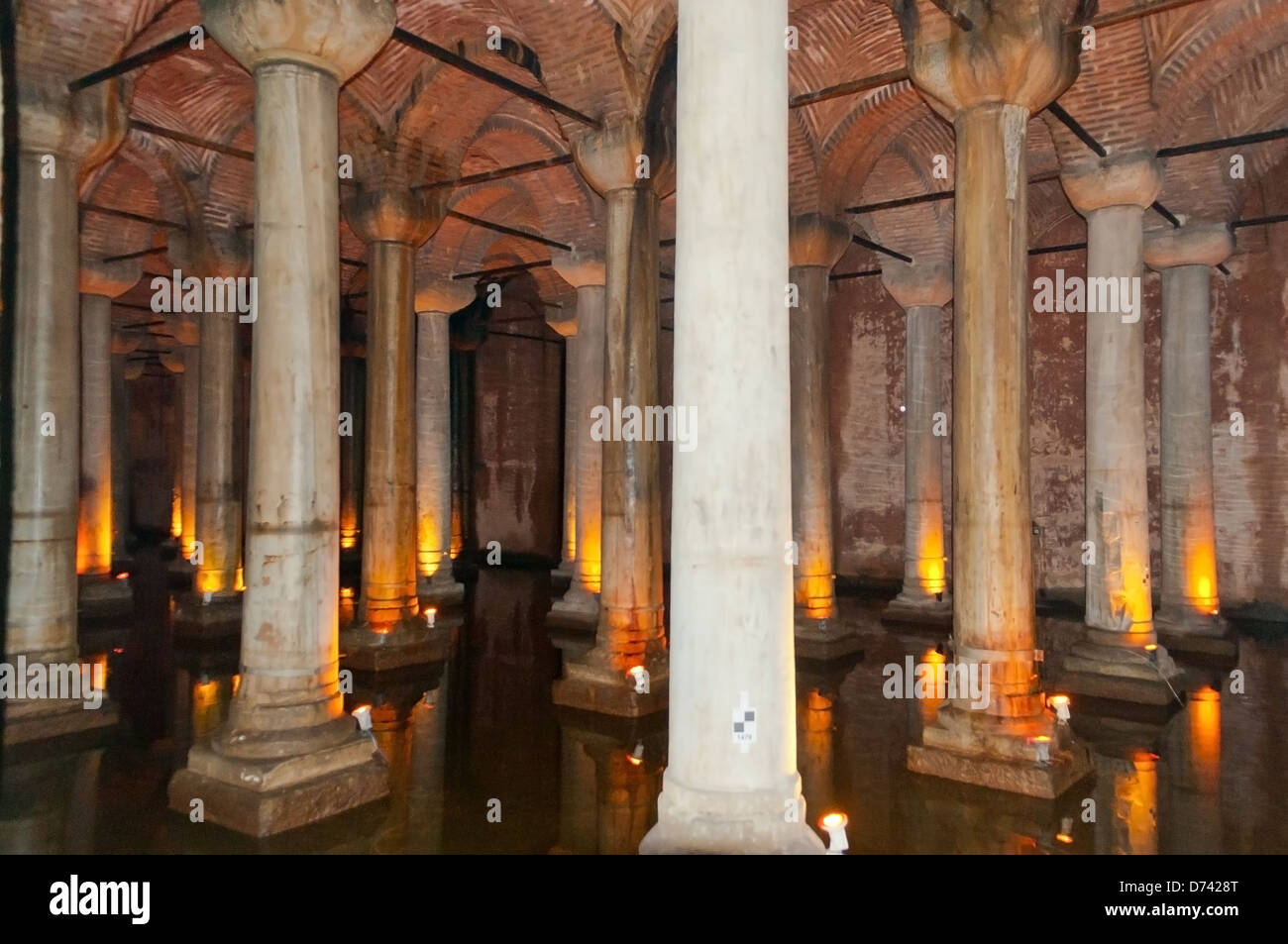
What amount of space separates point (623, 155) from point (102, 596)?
9.49 m

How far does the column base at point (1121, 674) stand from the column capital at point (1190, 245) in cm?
498

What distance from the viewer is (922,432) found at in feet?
42.4

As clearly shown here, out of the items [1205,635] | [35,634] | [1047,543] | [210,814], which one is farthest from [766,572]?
[1047,543]

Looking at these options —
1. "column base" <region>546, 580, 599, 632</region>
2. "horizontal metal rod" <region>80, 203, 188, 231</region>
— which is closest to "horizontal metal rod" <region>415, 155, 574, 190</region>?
"horizontal metal rod" <region>80, 203, 188, 231</region>

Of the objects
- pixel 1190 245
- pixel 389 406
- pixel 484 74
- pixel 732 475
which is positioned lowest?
pixel 732 475

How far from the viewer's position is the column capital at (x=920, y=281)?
42.9ft

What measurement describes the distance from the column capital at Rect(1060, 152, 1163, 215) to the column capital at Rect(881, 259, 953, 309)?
4323mm

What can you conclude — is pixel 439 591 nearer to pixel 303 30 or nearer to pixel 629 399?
pixel 629 399

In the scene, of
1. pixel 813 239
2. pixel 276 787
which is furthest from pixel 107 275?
pixel 276 787

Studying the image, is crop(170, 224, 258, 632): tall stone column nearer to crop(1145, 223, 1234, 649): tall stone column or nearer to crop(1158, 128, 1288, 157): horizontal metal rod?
crop(1158, 128, 1288, 157): horizontal metal rod

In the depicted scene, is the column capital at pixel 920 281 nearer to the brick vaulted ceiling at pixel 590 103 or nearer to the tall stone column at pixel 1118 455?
the brick vaulted ceiling at pixel 590 103

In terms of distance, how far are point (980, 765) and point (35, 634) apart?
23.6 ft

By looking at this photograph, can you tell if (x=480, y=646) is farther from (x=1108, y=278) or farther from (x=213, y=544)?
(x=1108, y=278)

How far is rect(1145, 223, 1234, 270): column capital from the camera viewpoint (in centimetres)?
1034
